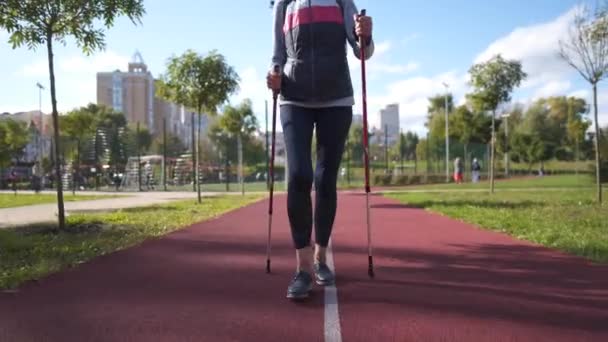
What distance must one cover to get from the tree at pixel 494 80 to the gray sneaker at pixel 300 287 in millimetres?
16203

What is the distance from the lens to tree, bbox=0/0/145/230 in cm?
854

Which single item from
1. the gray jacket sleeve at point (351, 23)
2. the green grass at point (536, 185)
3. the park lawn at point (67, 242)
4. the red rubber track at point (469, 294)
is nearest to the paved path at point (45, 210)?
the park lawn at point (67, 242)

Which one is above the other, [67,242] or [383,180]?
[383,180]

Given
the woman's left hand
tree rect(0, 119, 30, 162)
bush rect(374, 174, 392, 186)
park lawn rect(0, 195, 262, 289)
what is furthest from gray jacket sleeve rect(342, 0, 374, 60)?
bush rect(374, 174, 392, 186)

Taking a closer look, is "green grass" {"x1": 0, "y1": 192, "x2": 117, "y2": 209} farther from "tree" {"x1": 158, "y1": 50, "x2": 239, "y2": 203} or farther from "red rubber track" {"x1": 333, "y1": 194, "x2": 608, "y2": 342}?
"red rubber track" {"x1": 333, "y1": 194, "x2": 608, "y2": 342}

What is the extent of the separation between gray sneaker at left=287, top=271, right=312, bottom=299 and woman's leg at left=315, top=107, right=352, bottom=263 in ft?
1.52

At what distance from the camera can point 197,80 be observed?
18.1m

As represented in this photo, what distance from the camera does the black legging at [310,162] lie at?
3.77 meters

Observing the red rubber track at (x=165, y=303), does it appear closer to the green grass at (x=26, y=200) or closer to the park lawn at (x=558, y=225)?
the park lawn at (x=558, y=225)

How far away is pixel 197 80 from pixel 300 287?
15.5 m

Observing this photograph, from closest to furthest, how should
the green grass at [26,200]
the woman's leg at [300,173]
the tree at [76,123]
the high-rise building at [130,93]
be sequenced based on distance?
1. the woman's leg at [300,173]
2. the green grass at [26,200]
3. the tree at [76,123]
4. the high-rise building at [130,93]

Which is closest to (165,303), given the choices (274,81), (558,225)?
(274,81)

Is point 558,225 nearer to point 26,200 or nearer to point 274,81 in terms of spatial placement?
point 274,81

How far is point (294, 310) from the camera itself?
10.6ft
